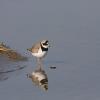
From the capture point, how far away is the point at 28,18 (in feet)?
54.8

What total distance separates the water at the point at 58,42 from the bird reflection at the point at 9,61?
14cm

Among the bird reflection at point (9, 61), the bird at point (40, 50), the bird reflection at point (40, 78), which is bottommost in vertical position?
the bird reflection at point (40, 78)

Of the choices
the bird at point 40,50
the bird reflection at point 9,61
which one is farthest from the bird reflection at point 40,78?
the bird at point 40,50

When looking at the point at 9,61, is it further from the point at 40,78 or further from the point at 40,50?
the point at 40,78

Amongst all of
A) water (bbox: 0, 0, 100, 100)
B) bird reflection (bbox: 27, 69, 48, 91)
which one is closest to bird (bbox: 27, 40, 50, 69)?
water (bbox: 0, 0, 100, 100)

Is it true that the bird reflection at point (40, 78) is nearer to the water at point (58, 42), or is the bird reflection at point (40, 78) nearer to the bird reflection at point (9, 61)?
the water at point (58, 42)

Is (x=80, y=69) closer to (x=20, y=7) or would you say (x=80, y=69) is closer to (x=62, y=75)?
(x=62, y=75)

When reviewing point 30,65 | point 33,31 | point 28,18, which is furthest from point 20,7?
point 30,65

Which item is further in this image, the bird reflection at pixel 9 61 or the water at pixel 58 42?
the bird reflection at pixel 9 61

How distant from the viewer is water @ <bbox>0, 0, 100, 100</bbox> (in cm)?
1079

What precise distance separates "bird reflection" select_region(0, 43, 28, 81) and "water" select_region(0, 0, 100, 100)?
14 cm

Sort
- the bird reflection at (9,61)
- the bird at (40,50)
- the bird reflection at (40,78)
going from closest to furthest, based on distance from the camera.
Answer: the bird reflection at (40,78) < the bird reflection at (9,61) < the bird at (40,50)

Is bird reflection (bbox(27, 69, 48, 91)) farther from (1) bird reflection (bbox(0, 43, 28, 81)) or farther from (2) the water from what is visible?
(1) bird reflection (bbox(0, 43, 28, 81))

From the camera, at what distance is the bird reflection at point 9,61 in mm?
12188
